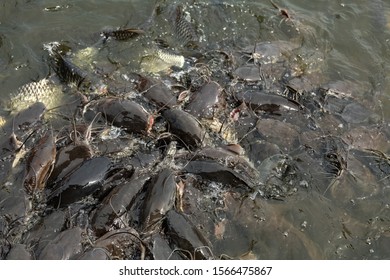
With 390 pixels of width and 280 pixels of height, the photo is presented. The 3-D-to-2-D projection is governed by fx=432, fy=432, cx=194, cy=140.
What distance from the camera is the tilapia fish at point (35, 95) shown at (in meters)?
5.15

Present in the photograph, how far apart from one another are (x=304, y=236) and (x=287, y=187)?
0.56m

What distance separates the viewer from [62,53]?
5898 mm

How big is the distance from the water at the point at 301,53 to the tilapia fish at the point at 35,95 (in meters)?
0.21

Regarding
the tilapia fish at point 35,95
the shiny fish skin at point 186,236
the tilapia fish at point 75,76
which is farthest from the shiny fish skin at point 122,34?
the shiny fish skin at point 186,236

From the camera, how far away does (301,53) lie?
239 inches

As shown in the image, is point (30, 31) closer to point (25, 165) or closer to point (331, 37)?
point (25, 165)

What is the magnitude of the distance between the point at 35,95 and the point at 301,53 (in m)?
3.59

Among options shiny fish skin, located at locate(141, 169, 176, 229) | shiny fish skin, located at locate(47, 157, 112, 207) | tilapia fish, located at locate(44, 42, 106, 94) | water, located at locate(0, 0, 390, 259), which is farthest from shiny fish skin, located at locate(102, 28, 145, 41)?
shiny fish skin, located at locate(141, 169, 176, 229)

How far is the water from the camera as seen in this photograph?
407 cm

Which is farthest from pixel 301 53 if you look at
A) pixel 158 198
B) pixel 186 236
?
pixel 186 236

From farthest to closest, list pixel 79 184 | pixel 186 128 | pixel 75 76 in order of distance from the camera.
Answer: pixel 75 76
pixel 186 128
pixel 79 184

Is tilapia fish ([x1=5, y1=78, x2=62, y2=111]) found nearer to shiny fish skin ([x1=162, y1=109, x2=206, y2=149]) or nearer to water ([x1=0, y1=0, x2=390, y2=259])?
water ([x1=0, y1=0, x2=390, y2=259])

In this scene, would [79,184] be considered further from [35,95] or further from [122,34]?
[122,34]

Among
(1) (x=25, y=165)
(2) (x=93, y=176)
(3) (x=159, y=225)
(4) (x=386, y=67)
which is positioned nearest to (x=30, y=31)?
(1) (x=25, y=165)
